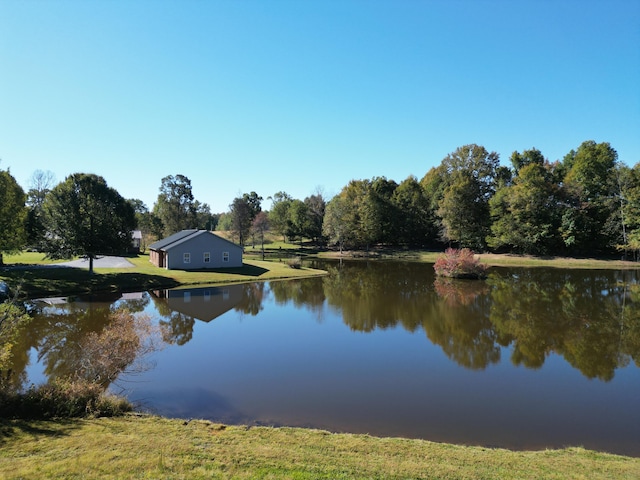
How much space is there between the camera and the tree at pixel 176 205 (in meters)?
62.5

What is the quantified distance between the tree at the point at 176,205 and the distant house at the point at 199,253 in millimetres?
23372

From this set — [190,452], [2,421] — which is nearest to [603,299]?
[190,452]

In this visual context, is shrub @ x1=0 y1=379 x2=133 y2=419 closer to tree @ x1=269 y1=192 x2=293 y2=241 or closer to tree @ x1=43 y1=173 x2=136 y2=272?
tree @ x1=43 y1=173 x2=136 y2=272

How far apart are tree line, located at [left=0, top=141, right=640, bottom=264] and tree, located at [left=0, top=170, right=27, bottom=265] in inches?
200

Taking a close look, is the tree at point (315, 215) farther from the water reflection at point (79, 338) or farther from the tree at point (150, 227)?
the water reflection at point (79, 338)

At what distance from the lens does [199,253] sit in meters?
37.9

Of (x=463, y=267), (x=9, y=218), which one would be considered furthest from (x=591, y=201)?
(x=9, y=218)

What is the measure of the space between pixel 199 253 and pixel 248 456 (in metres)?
33.1

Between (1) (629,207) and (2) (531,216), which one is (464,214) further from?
(1) (629,207)

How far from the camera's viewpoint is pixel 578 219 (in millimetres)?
49156

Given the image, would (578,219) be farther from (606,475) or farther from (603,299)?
(606,475)

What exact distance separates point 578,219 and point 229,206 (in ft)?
167

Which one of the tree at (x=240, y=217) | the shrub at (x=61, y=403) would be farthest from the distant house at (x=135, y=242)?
the shrub at (x=61, y=403)

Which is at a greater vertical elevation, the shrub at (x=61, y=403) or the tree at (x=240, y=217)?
the tree at (x=240, y=217)
